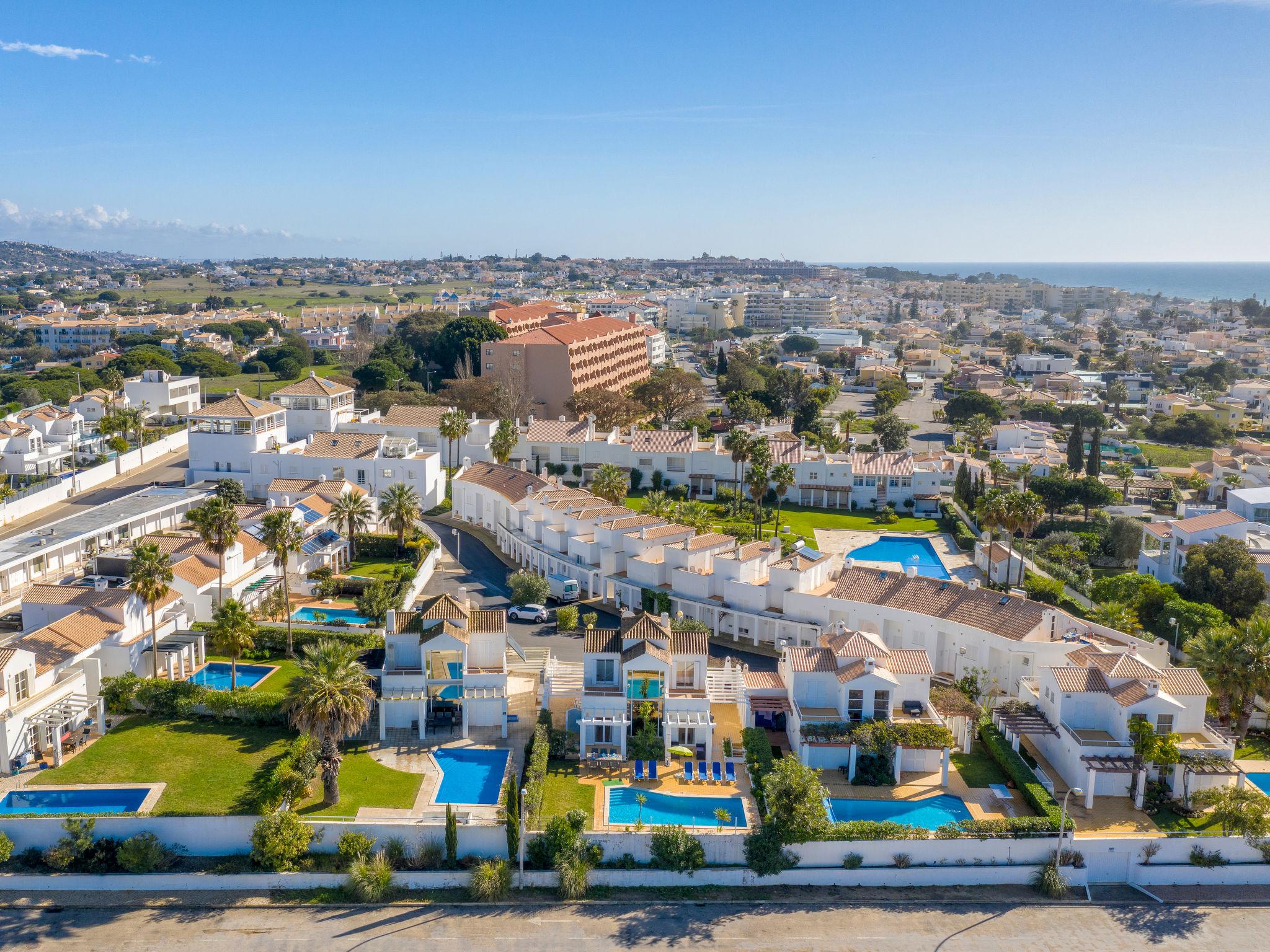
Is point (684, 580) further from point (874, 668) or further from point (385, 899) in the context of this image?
point (385, 899)

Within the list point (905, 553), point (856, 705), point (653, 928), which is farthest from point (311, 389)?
point (653, 928)

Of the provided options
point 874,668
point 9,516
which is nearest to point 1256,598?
point 874,668

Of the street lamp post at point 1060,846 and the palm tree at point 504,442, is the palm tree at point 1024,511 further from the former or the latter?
the palm tree at point 504,442

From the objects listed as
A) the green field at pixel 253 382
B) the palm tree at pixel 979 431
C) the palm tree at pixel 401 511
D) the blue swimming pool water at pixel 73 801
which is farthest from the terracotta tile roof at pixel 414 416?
the palm tree at pixel 979 431

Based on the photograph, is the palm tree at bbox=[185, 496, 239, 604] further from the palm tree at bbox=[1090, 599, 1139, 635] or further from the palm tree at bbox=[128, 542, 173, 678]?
the palm tree at bbox=[1090, 599, 1139, 635]

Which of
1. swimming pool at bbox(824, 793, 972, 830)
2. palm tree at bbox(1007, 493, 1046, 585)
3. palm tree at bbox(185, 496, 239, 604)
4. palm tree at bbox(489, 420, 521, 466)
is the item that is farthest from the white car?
palm tree at bbox(1007, 493, 1046, 585)

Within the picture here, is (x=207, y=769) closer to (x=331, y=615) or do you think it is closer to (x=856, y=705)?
(x=331, y=615)

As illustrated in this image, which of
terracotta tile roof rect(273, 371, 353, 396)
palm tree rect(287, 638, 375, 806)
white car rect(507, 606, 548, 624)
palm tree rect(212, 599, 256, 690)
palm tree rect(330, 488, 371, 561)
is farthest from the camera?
terracotta tile roof rect(273, 371, 353, 396)
